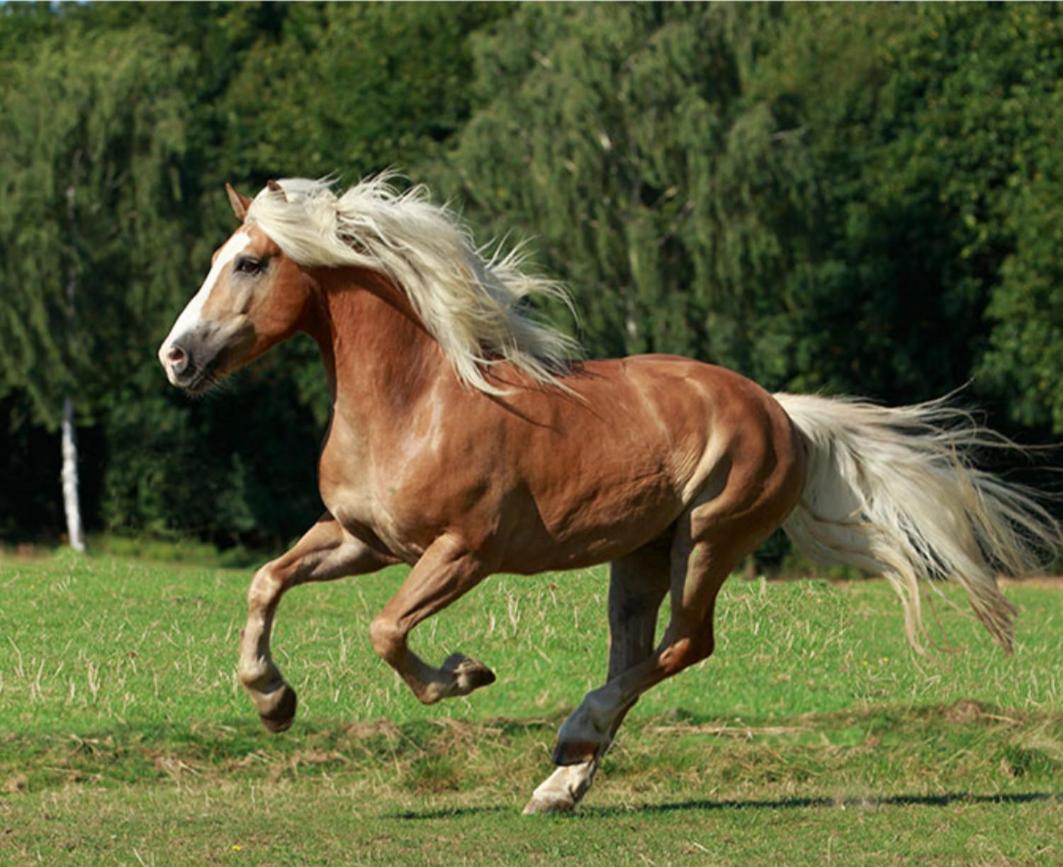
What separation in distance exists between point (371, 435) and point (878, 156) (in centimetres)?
3559

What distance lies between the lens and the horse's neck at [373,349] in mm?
8281

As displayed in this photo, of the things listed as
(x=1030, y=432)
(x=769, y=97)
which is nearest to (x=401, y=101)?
(x=769, y=97)

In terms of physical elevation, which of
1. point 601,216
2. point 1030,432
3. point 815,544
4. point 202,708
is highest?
point 815,544

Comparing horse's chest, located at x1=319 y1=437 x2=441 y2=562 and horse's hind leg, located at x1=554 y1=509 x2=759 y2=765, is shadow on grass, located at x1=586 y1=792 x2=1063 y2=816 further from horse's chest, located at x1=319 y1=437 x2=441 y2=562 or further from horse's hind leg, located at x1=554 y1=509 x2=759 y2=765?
horse's chest, located at x1=319 y1=437 x2=441 y2=562

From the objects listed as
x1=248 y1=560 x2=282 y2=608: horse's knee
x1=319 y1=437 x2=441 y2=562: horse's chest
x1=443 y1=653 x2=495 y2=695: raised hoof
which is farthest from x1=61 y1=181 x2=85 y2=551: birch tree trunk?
x1=443 y1=653 x2=495 y2=695: raised hoof

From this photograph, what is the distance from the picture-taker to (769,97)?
40.8 meters

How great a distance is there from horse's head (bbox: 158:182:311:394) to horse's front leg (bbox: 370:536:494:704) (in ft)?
3.81

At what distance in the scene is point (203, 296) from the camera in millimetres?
8156

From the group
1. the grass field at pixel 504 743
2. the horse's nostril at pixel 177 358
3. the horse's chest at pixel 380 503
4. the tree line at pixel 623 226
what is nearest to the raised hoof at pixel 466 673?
Result: the horse's chest at pixel 380 503

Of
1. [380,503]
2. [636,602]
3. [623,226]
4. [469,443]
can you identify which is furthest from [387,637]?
[623,226]

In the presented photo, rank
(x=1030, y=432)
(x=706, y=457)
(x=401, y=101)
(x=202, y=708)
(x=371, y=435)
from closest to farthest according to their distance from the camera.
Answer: (x=371, y=435), (x=706, y=457), (x=202, y=708), (x=1030, y=432), (x=401, y=101)

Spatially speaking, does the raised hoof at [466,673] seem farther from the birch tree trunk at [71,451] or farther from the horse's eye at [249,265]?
the birch tree trunk at [71,451]

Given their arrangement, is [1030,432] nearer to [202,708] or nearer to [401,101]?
[401,101]

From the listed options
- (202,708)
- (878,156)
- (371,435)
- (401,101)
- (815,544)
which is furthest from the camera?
(401,101)
